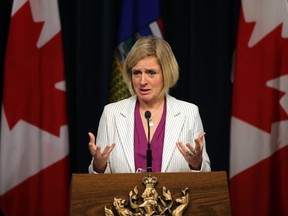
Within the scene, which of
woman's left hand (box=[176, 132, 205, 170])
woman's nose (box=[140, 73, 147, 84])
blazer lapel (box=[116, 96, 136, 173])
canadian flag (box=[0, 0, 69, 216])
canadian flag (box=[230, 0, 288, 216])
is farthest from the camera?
canadian flag (box=[0, 0, 69, 216])

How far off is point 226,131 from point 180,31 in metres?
0.84

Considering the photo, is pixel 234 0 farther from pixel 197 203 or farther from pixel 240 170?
pixel 197 203

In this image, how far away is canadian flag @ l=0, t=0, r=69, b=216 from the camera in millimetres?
3768

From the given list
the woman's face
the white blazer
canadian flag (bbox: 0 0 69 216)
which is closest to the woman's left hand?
the white blazer

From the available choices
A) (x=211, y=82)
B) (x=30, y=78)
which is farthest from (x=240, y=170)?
(x=30, y=78)

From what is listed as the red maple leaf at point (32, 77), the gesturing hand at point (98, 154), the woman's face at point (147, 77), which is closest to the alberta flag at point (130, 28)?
the red maple leaf at point (32, 77)

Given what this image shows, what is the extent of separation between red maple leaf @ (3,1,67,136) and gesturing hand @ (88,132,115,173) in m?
1.40

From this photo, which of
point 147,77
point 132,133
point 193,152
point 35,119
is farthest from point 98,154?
point 35,119

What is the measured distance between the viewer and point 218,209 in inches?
79.4

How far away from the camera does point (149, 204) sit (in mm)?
1993

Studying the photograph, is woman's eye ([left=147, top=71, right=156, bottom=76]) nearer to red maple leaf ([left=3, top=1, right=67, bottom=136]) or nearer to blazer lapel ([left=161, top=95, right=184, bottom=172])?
blazer lapel ([left=161, top=95, right=184, bottom=172])

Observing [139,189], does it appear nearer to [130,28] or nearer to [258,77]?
[258,77]

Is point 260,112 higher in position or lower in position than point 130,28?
lower

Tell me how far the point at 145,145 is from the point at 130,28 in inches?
56.6
